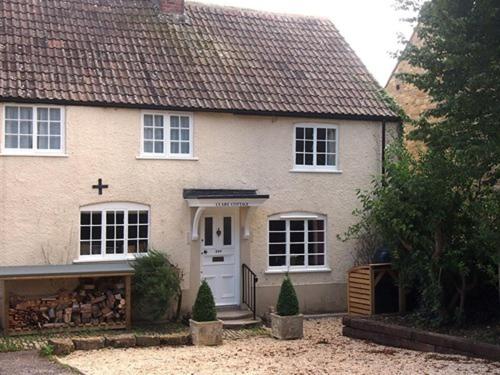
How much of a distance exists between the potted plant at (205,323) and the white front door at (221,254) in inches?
126

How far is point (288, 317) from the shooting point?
16.4 m

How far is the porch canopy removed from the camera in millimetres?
18188

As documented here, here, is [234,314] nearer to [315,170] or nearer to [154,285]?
[154,285]

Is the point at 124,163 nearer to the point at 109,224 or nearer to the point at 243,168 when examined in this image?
the point at 109,224

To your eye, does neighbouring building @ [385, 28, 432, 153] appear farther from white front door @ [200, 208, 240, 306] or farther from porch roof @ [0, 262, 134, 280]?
porch roof @ [0, 262, 134, 280]

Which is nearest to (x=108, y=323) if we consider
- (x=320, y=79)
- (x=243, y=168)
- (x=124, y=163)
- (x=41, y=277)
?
(x=41, y=277)

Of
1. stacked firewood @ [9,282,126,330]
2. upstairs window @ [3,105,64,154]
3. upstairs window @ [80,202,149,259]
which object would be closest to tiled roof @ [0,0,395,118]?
upstairs window @ [3,105,64,154]

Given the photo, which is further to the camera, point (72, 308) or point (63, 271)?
point (72, 308)

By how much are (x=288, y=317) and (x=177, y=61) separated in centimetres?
728

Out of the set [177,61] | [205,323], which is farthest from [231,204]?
[177,61]

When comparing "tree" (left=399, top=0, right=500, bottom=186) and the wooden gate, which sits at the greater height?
"tree" (left=399, top=0, right=500, bottom=186)

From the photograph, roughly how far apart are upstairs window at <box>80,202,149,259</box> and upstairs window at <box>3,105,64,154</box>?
5.48ft

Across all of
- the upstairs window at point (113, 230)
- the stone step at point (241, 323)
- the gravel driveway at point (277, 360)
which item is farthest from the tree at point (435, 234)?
the upstairs window at point (113, 230)

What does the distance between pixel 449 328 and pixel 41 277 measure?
27.5 feet
